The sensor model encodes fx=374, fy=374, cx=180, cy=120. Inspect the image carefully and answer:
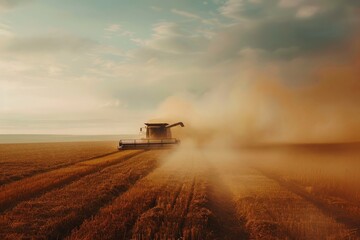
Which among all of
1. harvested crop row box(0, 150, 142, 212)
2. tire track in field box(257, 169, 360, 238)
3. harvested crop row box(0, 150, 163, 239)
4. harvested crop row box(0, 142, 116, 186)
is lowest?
tire track in field box(257, 169, 360, 238)

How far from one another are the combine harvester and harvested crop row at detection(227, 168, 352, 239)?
1166 inches

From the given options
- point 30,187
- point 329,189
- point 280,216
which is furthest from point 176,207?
point 30,187

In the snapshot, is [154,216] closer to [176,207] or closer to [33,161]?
[176,207]

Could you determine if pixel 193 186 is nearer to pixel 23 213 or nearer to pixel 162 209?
pixel 162 209

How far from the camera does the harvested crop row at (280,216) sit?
1088cm

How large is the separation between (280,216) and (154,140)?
38060 millimetres

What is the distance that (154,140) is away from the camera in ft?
164

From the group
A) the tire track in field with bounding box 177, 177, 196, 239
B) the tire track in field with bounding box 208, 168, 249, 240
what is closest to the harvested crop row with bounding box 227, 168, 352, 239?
the tire track in field with bounding box 208, 168, 249, 240

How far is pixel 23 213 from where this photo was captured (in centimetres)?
1316

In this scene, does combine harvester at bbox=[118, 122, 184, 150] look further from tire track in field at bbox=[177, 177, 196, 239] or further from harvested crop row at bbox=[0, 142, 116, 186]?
tire track in field at bbox=[177, 177, 196, 239]

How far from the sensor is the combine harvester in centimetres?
4765

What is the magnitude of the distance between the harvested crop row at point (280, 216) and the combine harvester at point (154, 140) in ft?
97.2

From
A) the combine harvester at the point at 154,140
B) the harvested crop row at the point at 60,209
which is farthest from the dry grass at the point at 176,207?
the combine harvester at the point at 154,140

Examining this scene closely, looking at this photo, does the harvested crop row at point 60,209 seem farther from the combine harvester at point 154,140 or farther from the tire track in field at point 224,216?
the combine harvester at point 154,140
